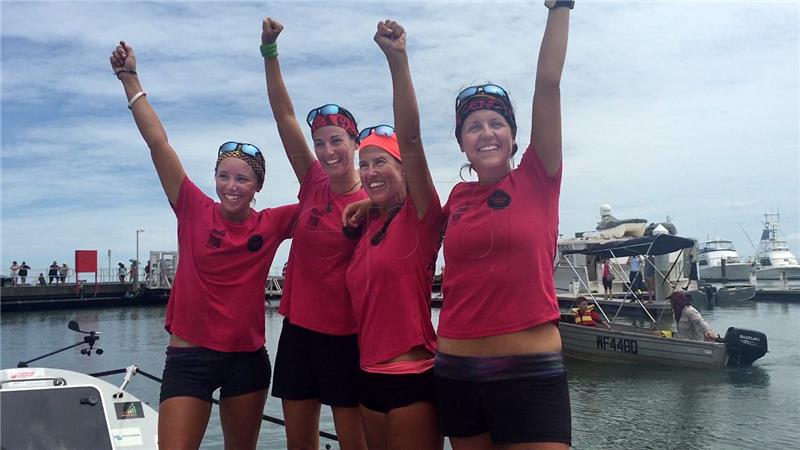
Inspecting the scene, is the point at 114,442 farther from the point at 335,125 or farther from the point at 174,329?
the point at 335,125

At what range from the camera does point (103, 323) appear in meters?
32.6

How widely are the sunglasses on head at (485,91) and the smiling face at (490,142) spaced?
0.08 metres

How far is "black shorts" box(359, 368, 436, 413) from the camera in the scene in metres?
2.60

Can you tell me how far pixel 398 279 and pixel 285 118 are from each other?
4.01 ft

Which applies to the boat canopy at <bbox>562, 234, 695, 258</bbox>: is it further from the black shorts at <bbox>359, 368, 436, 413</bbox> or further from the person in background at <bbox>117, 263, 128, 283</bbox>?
the person in background at <bbox>117, 263, 128, 283</bbox>

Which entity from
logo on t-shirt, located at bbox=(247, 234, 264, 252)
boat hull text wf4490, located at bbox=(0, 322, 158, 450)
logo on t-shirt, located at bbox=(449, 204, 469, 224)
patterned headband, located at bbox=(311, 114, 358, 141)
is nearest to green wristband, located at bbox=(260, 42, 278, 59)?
patterned headband, located at bbox=(311, 114, 358, 141)

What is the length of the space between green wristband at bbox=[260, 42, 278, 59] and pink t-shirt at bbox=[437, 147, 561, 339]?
1515 mm

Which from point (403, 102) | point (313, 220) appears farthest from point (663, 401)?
point (403, 102)

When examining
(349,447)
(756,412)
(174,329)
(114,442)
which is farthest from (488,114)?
(756,412)

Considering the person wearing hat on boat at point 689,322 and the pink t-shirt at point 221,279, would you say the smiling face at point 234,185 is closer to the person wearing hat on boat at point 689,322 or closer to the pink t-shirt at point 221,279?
the pink t-shirt at point 221,279

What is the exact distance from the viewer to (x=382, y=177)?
2871 millimetres

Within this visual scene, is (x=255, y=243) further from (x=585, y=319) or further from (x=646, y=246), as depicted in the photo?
(x=646, y=246)

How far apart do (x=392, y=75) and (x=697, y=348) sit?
14.8 metres

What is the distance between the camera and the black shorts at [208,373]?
10.3 ft
